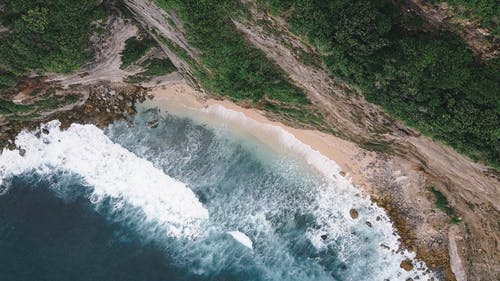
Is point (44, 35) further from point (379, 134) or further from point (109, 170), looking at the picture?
point (379, 134)

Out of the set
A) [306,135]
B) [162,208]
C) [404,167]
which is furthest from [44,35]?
[404,167]

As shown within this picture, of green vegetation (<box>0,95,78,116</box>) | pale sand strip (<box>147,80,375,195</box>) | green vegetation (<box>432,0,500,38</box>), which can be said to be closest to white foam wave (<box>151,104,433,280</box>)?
pale sand strip (<box>147,80,375,195</box>)

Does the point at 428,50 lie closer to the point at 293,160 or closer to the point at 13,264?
the point at 293,160

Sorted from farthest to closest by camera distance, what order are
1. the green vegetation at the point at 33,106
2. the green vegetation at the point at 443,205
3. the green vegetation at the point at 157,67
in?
the green vegetation at the point at 157,67
the green vegetation at the point at 33,106
the green vegetation at the point at 443,205

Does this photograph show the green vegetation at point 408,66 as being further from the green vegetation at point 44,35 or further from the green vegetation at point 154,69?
the green vegetation at point 44,35

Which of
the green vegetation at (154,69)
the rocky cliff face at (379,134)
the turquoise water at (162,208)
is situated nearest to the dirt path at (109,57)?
the rocky cliff face at (379,134)

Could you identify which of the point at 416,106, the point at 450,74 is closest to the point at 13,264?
the point at 416,106
